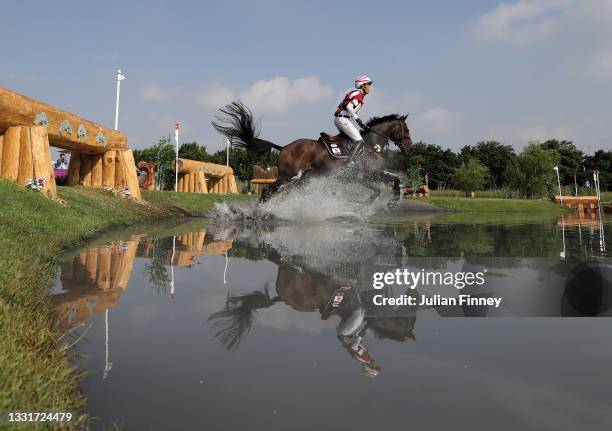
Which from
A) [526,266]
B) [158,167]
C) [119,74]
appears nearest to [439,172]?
[158,167]

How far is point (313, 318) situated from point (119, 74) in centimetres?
1765

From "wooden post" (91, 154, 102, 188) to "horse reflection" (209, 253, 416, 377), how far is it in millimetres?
12595

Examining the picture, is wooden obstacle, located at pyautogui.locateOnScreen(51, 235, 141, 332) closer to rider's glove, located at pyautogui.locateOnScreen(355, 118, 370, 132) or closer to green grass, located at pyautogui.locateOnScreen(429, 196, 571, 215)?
rider's glove, located at pyautogui.locateOnScreen(355, 118, 370, 132)

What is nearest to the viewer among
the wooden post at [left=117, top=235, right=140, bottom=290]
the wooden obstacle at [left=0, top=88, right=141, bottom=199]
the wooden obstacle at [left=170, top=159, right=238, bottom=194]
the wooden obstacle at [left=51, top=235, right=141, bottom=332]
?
the wooden obstacle at [left=51, top=235, right=141, bottom=332]

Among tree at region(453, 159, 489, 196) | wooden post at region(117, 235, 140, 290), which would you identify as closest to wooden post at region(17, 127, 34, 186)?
wooden post at region(117, 235, 140, 290)

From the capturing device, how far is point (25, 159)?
9.76 metres

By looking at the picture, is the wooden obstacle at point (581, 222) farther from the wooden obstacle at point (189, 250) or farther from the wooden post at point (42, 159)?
the wooden post at point (42, 159)

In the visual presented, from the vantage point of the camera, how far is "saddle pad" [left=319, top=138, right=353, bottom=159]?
10992 millimetres

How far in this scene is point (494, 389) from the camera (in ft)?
5.49

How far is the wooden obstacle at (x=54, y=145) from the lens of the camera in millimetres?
9633

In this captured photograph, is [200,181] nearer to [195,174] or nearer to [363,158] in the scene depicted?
[195,174]

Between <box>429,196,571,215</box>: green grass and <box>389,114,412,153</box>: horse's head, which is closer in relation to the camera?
<box>389,114,412,153</box>: horse's head

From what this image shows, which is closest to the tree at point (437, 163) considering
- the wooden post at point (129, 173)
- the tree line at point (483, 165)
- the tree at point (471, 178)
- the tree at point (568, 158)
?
the tree line at point (483, 165)

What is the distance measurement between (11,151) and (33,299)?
8570 mm
